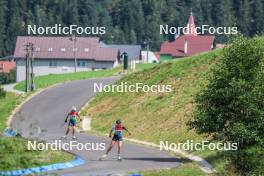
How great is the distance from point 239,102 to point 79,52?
104 metres

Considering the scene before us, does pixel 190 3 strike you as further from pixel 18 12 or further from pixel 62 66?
pixel 62 66

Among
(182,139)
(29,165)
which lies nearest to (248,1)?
(182,139)

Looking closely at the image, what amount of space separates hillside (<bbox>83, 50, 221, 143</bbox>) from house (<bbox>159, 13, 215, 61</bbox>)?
71.3 metres

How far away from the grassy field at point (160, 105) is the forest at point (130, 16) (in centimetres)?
11531

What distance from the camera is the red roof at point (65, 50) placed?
405ft

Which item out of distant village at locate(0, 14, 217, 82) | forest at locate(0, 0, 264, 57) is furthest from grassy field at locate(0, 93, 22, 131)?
forest at locate(0, 0, 264, 57)

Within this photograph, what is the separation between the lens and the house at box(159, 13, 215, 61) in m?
124

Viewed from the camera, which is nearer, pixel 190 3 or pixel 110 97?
pixel 110 97

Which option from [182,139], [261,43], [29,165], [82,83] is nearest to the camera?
[29,165]

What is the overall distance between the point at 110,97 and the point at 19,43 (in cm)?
7628

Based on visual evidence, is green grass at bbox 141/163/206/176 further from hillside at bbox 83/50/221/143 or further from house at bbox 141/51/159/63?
house at bbox 141/51/159/63

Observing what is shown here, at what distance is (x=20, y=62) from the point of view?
125 metres

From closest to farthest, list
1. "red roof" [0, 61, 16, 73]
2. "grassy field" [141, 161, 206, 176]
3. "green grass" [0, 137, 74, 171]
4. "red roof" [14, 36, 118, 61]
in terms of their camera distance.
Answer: "green grass" [0, 137, 74, 171], "grassy field" [141, 161, 206, 176], "red roof" [14, 36, 118, 61], "red roof" [0, 61, 16, 73]

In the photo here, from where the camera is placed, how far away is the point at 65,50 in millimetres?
127188
